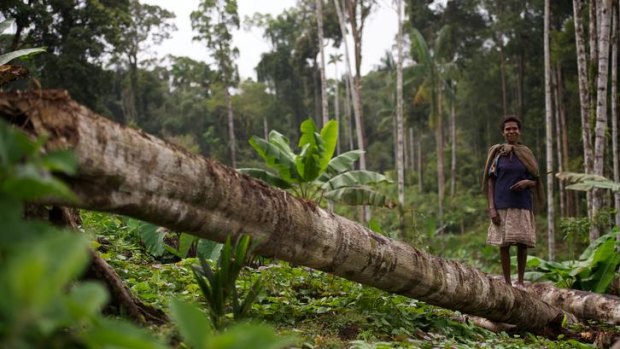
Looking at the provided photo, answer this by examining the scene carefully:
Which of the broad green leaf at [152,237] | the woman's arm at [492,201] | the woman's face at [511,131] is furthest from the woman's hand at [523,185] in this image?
the broad green leaf at [152,237]

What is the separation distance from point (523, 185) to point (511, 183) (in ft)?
0.45

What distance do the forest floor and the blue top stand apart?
1.22 meters

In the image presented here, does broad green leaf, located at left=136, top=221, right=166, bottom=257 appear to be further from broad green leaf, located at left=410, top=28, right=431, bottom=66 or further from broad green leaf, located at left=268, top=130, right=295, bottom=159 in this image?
broad green leaf, located at left=410, top=28, right=431, bottom=66

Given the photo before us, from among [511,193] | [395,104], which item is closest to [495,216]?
[511,193]

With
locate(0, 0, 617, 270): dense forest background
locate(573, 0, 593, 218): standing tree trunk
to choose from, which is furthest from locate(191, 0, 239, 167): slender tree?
locate(573, 0, 593, 218): standing tree trunk

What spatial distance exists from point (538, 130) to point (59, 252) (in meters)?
30.0

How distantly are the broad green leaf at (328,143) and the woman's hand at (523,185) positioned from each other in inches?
78.6

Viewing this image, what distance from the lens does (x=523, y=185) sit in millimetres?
5344

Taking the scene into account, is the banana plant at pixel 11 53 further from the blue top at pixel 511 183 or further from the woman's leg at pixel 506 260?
the woman's leg at pixel 506 260

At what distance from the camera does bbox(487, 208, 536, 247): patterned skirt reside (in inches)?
209

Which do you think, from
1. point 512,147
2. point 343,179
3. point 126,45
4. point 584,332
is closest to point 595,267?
point 584,332

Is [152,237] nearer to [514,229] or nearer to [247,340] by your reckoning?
[514,229]

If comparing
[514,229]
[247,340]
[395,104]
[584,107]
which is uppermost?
[395,104]

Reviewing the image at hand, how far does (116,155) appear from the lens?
240 centimetres
